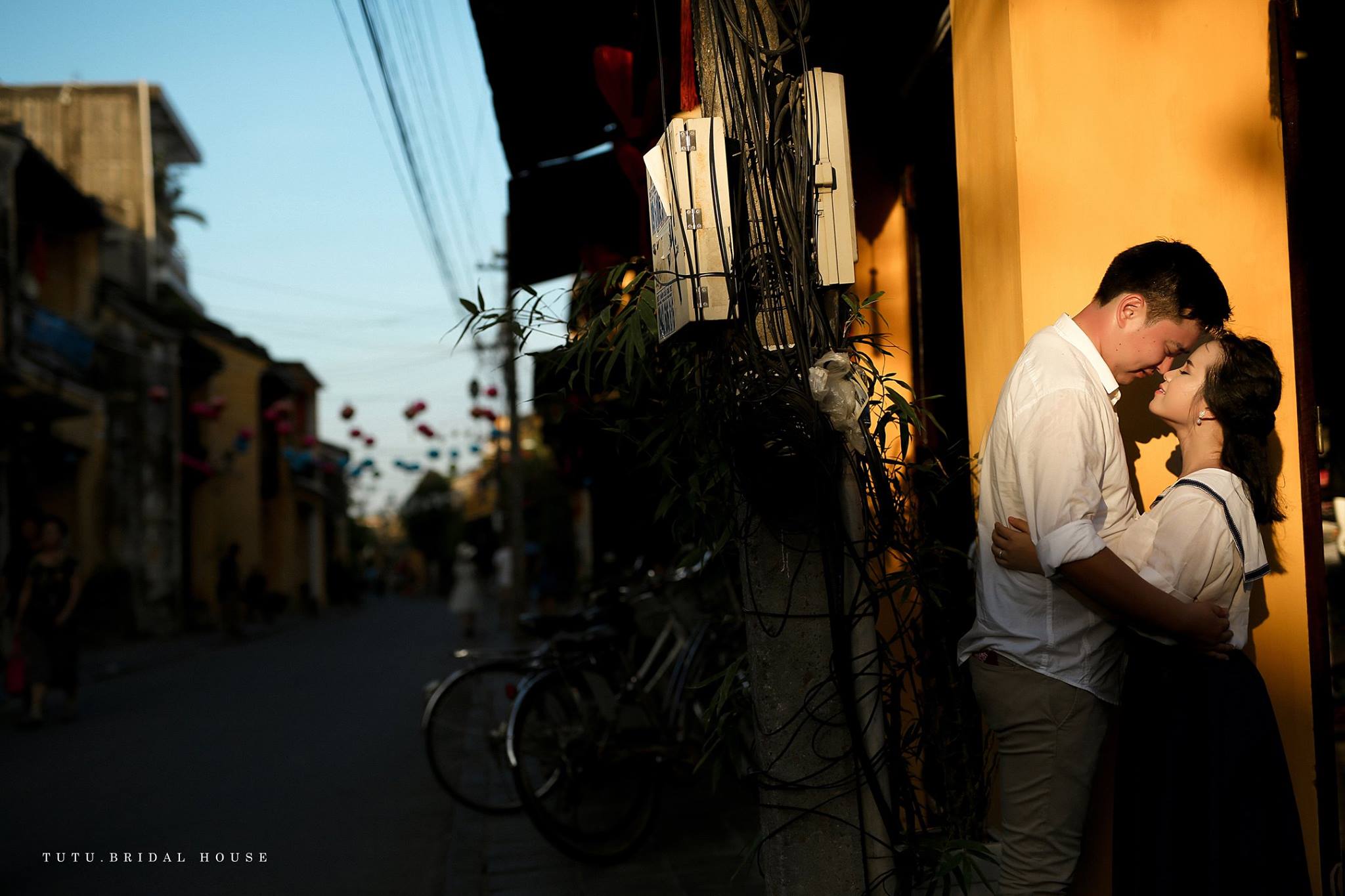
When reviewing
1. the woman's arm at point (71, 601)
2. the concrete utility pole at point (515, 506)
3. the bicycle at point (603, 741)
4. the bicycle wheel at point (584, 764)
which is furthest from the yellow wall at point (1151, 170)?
the concrete utility pole at point (515, 506)

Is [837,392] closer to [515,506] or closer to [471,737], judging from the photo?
[471,737]

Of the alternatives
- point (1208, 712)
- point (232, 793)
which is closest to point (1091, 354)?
point (1208, 712)

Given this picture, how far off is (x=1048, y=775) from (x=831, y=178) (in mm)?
1357

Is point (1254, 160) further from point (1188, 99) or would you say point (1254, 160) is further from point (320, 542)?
point (320, 542)

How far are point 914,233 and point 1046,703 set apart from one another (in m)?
2.92

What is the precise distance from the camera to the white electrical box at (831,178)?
246cm

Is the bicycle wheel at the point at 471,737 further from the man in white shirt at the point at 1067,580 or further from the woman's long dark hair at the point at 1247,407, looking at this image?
the woman's long dark hair at the point at 1247,407

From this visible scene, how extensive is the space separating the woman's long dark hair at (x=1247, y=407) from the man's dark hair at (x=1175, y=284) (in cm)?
16

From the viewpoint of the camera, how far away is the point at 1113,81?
3092mm

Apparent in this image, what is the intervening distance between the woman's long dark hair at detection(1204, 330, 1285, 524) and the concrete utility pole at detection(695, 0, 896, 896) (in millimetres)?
854

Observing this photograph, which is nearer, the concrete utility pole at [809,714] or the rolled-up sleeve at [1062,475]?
the rolled-up sleeve at [1062,475]

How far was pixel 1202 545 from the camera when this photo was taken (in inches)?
93.4

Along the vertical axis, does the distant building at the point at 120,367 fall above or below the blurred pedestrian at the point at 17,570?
above

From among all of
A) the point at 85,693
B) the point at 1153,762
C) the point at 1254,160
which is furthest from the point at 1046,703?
the point at 85,693
